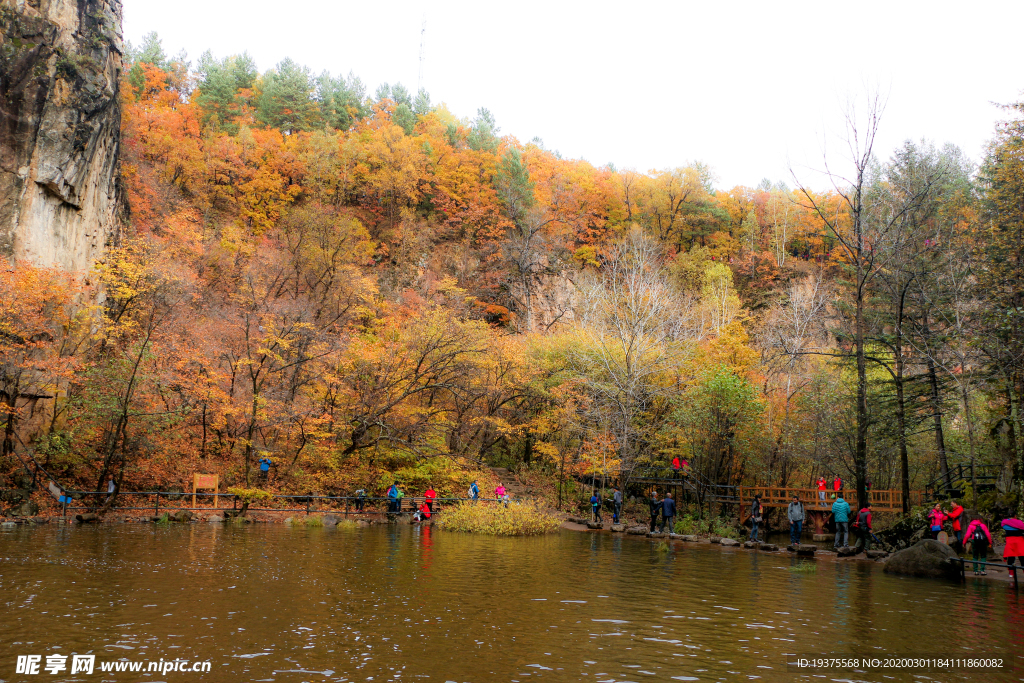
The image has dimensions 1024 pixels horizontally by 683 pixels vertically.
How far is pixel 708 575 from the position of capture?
1358 centimetres

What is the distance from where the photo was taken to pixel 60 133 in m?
26.4

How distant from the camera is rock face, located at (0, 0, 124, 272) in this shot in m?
24.7

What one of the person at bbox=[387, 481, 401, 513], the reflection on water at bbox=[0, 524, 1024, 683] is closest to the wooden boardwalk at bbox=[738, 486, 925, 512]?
the reflection on water at bbox=[0, 524, 1024, 683]

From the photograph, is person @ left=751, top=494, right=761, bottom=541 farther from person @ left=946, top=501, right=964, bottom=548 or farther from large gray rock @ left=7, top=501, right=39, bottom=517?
large gray rock @ left=7, top=501, right=39, bottom=517

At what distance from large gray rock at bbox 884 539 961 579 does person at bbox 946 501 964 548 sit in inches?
101

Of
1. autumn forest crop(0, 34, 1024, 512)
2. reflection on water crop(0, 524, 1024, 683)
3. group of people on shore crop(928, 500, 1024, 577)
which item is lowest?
reflection on water crop(0, 524, 1024, 683)

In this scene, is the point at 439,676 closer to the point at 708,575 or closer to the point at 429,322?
the point at 708,575

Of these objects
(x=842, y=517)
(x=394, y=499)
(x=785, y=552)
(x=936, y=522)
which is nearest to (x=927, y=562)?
(x=936, y=522)

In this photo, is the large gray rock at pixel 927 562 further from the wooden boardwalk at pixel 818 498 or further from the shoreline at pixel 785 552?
the wooden boardwalk at pixel 818 498

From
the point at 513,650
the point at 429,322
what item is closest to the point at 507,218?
the point at 429,322

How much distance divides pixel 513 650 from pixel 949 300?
21758 mm

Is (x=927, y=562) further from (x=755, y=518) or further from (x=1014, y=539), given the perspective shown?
(x=755, y=518)

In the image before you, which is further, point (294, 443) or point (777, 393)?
point (777, 393)

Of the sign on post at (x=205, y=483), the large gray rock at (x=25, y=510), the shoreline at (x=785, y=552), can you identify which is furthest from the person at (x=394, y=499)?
the large gray rock at (x=25, y=510)
